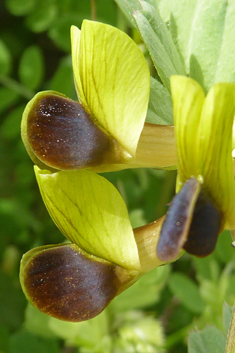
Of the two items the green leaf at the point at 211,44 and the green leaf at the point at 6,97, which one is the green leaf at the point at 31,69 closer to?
the green leaf at the point at 6,97

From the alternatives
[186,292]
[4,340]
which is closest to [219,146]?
[186,292]

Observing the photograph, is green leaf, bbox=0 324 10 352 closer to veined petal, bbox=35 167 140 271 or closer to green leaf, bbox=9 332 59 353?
green leaf, bbox=9 332 59 353

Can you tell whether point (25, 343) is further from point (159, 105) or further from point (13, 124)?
point (159, 105)

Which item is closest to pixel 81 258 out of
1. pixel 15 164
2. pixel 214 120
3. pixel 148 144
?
pixel 148 144

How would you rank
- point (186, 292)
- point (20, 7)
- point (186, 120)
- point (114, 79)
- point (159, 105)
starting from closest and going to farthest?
point (186, 120), point (114, 79), point (159, 105), point (186, 292), point (20, 7)

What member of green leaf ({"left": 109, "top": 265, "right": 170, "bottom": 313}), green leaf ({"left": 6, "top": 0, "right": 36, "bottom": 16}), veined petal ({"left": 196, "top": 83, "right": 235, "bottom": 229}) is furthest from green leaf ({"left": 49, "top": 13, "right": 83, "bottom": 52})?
veined petal ({"left": 196, "top": 83, "right": 235, "bottom": 229})
